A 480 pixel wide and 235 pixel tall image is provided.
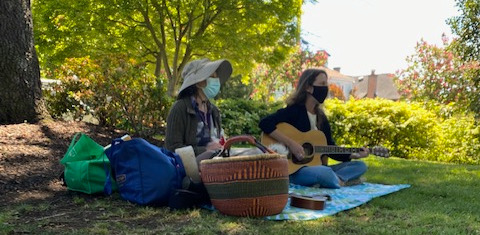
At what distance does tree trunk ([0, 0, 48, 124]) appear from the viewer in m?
5.62

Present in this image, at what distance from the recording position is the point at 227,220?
10.8 feet

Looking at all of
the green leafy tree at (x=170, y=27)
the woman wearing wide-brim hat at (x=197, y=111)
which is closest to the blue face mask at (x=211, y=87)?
the woman wearing wide-brim hat at (x=197, y=111)

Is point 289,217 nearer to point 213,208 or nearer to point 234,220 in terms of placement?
point 234,220

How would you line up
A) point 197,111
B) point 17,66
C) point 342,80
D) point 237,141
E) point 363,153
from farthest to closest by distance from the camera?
point 342,80
point 17,66
point 363,153
point 197,111
point 237,141

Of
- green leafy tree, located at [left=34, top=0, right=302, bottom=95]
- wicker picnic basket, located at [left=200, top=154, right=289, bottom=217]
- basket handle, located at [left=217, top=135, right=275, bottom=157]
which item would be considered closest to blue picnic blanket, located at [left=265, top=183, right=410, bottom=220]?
wicker picnic basket, located at [left=200, top=154, right=289, bottom=217]

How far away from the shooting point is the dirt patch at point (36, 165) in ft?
12.4

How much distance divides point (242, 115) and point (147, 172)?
689cm

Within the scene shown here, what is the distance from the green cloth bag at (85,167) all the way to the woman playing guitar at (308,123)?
177 cm

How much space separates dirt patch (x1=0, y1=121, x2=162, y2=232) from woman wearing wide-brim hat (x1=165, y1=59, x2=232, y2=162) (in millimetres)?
950

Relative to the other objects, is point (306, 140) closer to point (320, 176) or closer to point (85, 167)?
point (320, 176)

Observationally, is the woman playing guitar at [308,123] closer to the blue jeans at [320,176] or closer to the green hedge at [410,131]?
the blue jeans at [320,176]

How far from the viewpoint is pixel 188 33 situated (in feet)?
41.7

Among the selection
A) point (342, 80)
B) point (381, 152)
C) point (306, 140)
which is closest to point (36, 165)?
point (306, 140)

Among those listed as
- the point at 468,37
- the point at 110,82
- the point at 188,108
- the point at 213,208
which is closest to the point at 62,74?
the point at 110,82
